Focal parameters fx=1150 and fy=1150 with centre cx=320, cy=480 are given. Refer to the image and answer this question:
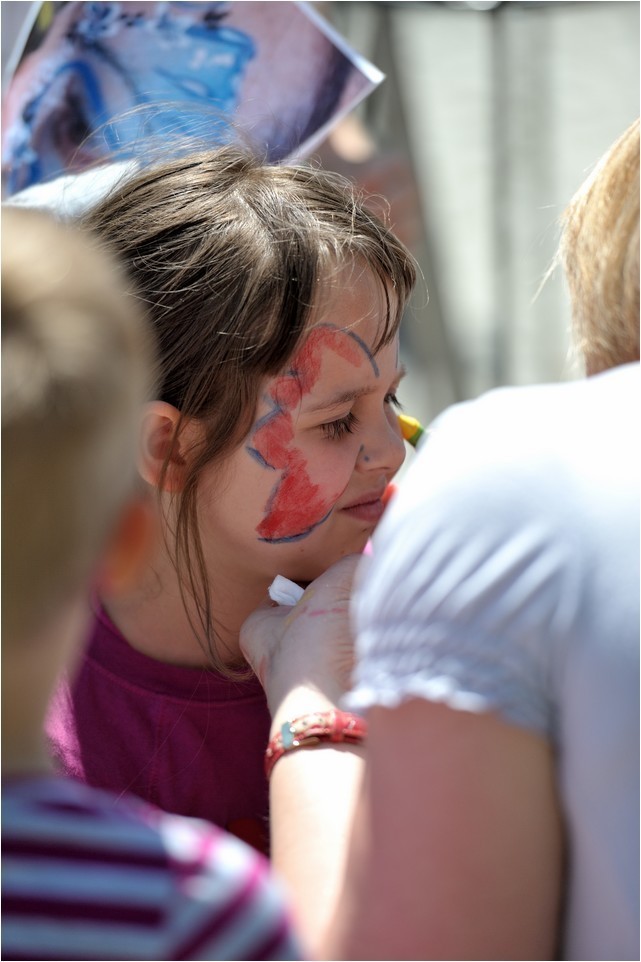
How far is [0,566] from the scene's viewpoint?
0.74m

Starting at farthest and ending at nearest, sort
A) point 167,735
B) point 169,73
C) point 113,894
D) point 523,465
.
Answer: point 169,73 < point 167,735 < point 523,465 < point 113,894

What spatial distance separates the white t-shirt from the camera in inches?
31.3

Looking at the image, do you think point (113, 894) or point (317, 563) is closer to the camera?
point (113, 894)

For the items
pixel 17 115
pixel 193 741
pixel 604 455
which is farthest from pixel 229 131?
pixel 604 455

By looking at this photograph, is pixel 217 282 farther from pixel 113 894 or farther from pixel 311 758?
pixel 113 894

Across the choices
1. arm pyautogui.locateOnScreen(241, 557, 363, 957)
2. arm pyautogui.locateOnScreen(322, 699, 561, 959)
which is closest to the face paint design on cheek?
arm pyautogui.locateOnScreen(241, 557, 363, 957)

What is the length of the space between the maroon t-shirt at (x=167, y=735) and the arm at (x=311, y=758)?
150 mm

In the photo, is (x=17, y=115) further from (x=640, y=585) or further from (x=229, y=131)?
(x=640, y=585)

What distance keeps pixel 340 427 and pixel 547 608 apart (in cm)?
87

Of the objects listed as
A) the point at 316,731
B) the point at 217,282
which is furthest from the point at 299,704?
the point at 217,282

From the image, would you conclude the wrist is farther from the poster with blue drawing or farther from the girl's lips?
the poster with blue drawing

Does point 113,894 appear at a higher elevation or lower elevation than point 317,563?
higher

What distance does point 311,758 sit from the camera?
1.15m

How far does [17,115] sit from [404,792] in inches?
68.7
